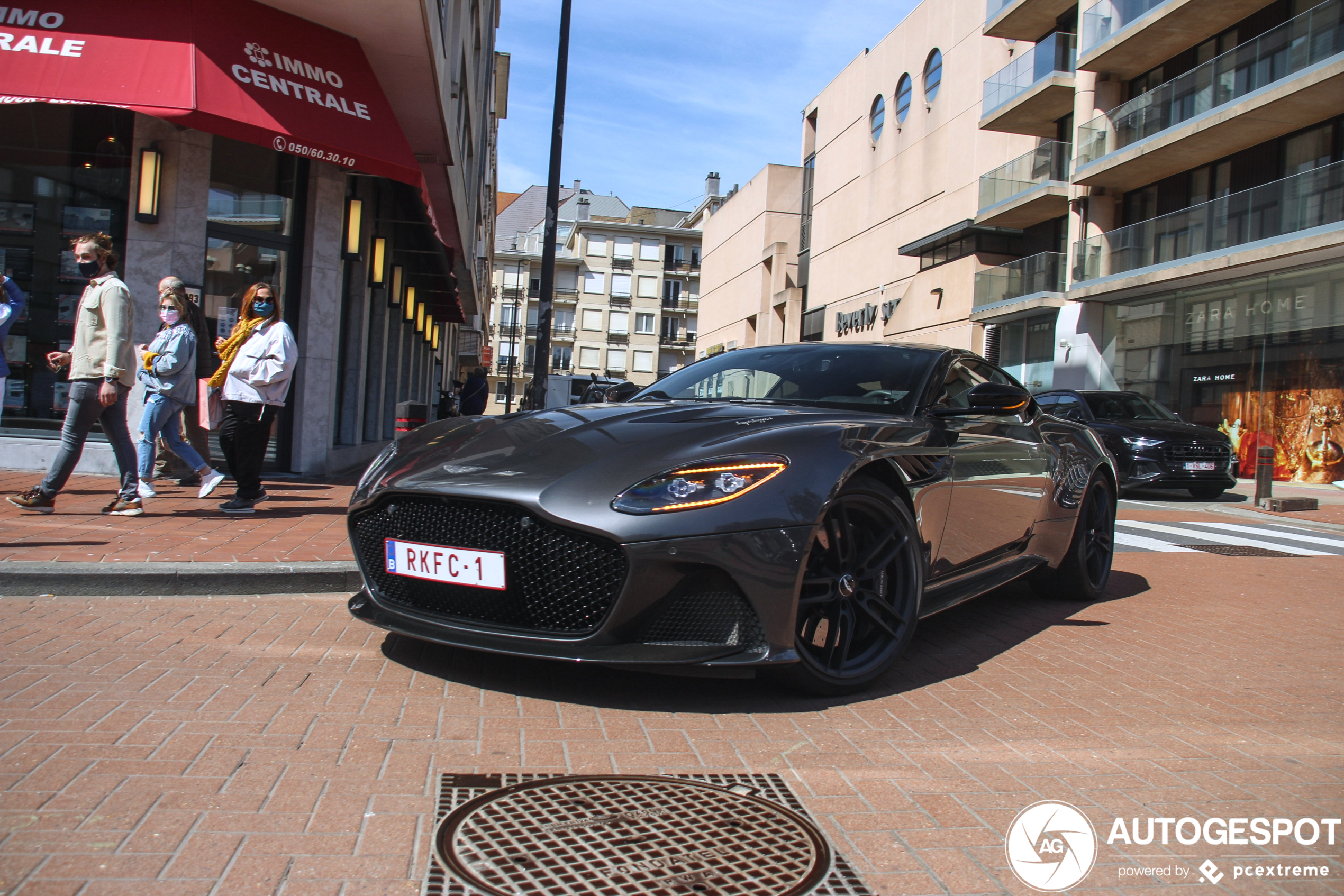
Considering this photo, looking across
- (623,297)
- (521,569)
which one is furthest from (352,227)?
(623,297)

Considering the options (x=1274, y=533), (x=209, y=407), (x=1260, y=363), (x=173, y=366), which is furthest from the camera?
(x=1260, y=363)

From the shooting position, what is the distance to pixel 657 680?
356 cm

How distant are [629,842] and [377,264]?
Result: 465 inches

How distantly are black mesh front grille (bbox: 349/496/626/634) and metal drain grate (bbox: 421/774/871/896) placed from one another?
0.58 m

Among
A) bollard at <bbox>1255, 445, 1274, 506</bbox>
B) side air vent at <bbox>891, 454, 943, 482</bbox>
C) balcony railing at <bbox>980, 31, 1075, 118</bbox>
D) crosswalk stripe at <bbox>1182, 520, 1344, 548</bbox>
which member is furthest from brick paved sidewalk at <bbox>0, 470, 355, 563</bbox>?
balcony railing at <bbox>980, 31, 1075, 118</bbox>

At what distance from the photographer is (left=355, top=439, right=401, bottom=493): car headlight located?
368 centimetres

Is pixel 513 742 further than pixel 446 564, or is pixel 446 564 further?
pixel 446 564

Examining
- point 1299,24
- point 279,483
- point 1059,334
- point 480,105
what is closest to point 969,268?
point 1059,334

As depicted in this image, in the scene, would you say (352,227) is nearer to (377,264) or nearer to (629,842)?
(377,264)

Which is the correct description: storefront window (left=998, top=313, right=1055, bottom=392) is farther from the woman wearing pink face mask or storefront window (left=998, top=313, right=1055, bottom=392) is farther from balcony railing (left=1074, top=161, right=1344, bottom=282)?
the woman wearing pink face mask

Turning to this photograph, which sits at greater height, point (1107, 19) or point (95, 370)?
point (1107, 19)

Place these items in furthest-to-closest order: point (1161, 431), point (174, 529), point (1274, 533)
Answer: point (1161, 431) < point (1274, 533) < point (174, 529)

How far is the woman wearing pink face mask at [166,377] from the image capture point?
689 cm

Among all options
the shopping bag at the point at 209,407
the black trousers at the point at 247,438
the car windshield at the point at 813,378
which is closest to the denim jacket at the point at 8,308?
the shopping bag at the point at 209,407
